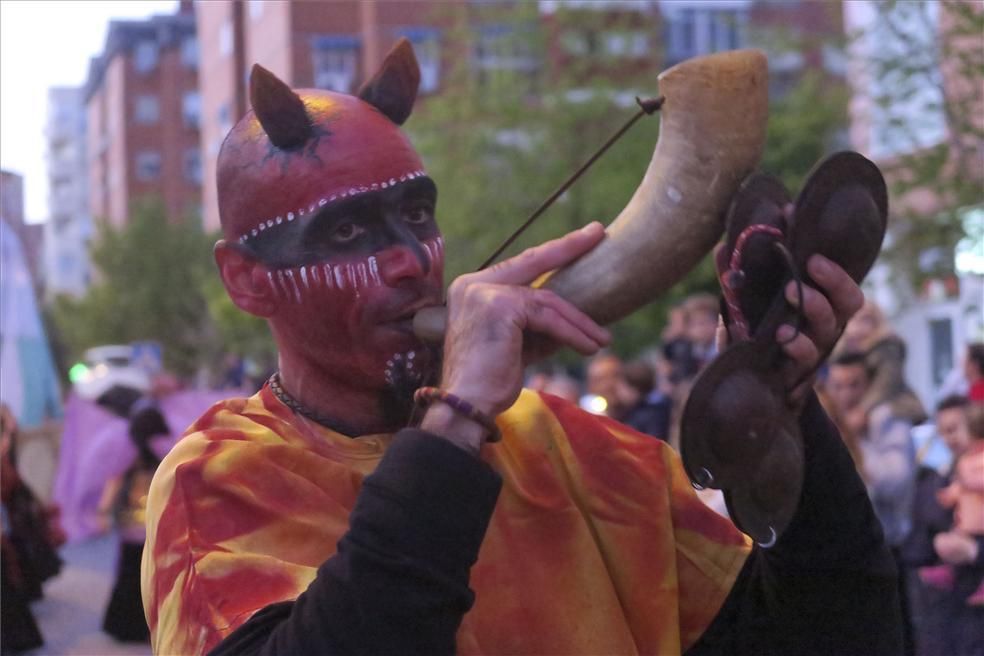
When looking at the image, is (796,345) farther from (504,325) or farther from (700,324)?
(700,324)

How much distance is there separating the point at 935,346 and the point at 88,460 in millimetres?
10628

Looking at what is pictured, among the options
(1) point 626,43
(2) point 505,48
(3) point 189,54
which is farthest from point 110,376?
(3) point 189,54

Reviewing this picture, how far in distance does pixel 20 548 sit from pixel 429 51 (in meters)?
14.5

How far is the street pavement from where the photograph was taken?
8.21 metres

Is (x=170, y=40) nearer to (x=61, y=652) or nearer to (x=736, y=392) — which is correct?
(x=61, y=652)

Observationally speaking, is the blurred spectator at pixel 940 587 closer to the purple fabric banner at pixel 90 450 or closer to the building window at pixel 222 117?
the purple fabric banner at pixel 90 450

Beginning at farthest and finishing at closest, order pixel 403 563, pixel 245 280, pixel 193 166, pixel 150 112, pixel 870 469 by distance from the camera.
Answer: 1. pixel 193 166
2. pixel 150 112
3. pixel 870 469
4. pixel 245 280
5. pixel 403 563

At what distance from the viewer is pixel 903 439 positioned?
5.90 metres

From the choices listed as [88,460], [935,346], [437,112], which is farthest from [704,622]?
[437,112]

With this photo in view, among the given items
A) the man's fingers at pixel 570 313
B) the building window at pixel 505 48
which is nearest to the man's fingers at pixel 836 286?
the man's fingers at pixel 570 313

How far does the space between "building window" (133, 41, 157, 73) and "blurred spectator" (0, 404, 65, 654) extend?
51.0 metres

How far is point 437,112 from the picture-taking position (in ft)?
66.2

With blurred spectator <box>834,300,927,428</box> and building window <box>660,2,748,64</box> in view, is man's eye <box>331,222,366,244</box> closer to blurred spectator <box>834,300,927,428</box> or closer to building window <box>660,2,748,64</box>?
blurred spectator <box>834,300,927,428</box>

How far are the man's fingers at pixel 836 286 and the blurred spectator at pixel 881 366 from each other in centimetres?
446
